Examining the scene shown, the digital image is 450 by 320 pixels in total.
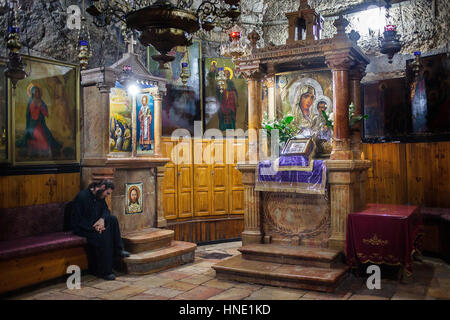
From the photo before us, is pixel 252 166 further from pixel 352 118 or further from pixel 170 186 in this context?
pixel 170 186

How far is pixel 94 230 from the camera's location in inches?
241

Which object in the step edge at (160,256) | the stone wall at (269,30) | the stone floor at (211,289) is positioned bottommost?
the stone floor at (211,289)

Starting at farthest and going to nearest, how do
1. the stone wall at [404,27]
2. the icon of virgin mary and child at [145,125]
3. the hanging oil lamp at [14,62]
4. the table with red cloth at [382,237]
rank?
the stone wall at [404,27] < the icon of virgin mary and child at [145,125] < the table with red cloth at [382,237] < the hanging oil lamp at [14,62]

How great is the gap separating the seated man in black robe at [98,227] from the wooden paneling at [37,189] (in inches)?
20.6

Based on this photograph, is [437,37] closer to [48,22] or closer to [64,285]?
[48,22]

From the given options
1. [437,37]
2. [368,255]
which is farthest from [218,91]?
[368,255]

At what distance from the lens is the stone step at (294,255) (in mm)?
5852

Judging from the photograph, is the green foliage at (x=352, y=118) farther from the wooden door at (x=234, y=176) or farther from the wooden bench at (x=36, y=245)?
the wooden bench at (x=36, y=245)

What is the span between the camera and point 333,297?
16.9 ft

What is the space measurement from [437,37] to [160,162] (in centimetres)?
585

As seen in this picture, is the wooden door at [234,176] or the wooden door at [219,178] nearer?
the wooden door at [219,178]

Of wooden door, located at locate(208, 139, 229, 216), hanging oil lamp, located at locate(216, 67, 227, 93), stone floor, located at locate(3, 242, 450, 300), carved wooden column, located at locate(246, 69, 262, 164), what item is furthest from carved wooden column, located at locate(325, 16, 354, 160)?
wooden door, located at locate(208, 139, 229, 216)

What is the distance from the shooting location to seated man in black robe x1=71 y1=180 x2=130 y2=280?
6141 millimetres

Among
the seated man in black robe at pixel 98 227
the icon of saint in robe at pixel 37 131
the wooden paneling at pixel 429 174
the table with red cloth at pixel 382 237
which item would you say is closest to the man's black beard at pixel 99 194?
the seated man in black robe at pixel 98 227
